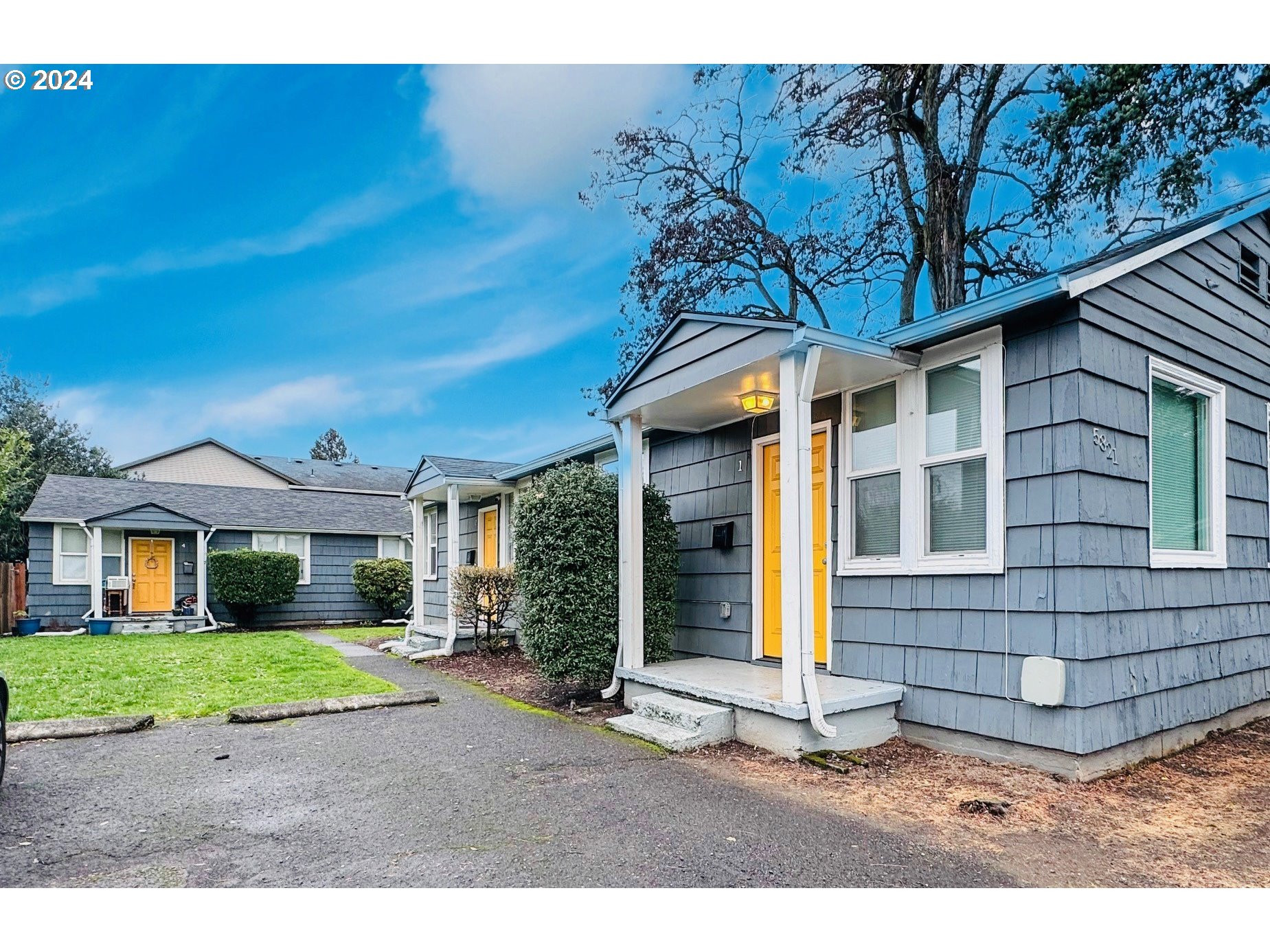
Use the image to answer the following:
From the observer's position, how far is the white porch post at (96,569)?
12477 millimetres

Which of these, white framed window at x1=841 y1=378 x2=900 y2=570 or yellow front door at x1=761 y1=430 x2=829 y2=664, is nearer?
white framed window at x1=841 y1=378 x2=900 y2=570

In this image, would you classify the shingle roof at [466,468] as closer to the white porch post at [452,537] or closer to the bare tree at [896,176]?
the white porch post at [452,537]

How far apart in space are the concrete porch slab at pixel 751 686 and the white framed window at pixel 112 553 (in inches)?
455

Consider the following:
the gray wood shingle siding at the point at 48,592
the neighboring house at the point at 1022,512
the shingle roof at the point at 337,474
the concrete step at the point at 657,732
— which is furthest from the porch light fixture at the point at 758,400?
the shingle roof at the point at 337,474

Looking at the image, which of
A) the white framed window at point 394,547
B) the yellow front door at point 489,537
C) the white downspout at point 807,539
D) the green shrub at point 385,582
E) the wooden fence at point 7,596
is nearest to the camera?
the white downspout at point 807,539

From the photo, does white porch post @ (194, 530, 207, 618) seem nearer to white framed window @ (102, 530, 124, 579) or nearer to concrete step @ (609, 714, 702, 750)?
white framed window @ (102, 530, 124, 579)

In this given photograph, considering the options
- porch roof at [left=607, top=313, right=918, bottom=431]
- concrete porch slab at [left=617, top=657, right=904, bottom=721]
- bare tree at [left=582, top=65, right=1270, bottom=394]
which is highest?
bare tree at [left=582, top=65, right=1270, bottom=394]

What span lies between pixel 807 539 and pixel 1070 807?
1.69 metres

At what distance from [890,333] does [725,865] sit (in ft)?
10.2

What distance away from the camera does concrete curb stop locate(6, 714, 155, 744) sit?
4.65 meters

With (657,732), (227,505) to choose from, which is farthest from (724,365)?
(227,505)

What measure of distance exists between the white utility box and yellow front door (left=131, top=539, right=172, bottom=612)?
14221 mm

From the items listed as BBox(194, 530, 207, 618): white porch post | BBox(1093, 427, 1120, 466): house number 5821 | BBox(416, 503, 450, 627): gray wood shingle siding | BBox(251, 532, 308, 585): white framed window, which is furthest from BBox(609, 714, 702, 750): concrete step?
BBox(251, 532, 308, 585): white framed window

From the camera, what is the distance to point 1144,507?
4.20 metres
